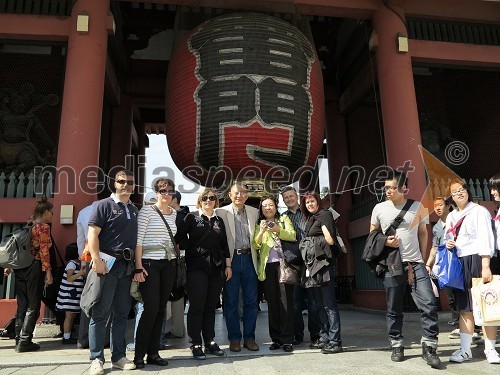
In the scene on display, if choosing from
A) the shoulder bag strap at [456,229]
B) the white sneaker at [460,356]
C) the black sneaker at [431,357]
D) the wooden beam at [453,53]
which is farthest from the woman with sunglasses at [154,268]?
the wooden beam at [453,53]

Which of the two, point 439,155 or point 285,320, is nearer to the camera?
point 285,320

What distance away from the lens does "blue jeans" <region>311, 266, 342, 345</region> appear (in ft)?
11.9

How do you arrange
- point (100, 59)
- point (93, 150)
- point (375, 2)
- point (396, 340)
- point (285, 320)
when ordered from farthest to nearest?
1. point (375, 2)
2. point (100, 59)
3. point (93, 150)
4. point (285, 320)
5. point (396, 340)

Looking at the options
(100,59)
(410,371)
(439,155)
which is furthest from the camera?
(439,155)

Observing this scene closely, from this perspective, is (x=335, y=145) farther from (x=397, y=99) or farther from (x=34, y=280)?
(x=34, y=280)

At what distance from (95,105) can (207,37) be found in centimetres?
222

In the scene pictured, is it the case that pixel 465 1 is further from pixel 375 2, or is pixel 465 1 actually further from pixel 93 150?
pixel 93 150

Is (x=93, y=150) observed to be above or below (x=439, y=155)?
below

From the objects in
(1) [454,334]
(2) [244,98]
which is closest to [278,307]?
(1) [454,334]

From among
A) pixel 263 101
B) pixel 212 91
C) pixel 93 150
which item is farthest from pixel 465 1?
pixel 93 150

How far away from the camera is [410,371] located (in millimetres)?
2898

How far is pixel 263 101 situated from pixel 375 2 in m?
3.29

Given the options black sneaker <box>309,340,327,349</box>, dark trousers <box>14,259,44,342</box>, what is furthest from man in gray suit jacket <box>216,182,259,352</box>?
dark trousers <box>14,259,44,342</box>

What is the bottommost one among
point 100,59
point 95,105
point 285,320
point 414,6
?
point 285,320
